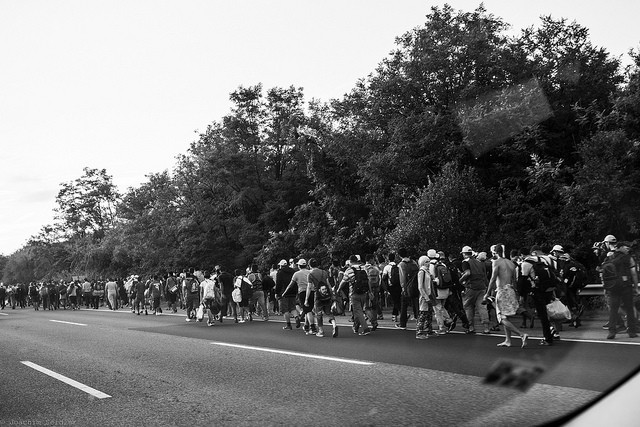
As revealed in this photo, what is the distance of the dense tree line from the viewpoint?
21.4 m

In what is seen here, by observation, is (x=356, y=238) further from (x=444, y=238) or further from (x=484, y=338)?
(x=484, y=338)

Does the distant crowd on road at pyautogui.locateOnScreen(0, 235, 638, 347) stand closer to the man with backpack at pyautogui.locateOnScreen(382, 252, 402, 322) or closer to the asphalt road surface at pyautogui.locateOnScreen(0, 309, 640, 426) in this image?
the man with backpack at pyautogui.locateOnScreen(382, 252, 402, 322)

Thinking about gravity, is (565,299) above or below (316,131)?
below

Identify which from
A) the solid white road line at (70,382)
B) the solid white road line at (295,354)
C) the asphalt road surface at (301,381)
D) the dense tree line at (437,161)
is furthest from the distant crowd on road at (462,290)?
the dense tree line at (437,161)

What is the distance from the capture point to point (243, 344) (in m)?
10.7

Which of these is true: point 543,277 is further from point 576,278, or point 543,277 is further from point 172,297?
point 172,297

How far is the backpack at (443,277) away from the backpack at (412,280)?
1447 millimetres

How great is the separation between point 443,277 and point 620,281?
3299 millimetres

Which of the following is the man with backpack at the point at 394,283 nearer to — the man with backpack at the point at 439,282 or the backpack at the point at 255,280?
the man with backpack at the point at 439,282

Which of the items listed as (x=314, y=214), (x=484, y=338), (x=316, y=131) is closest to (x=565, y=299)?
(x=484, y=338)

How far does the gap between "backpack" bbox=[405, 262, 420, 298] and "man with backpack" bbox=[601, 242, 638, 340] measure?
13.6ft

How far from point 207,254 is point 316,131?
39.0 ft

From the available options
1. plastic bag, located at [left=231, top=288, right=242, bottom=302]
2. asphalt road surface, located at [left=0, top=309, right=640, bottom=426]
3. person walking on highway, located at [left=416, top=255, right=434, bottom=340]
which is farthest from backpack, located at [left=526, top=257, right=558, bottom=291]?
plastic bag, located at [left=231, top=288, right=242, bottom=302]

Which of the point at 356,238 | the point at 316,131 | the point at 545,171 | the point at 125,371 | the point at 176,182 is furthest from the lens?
the point at 176,182
